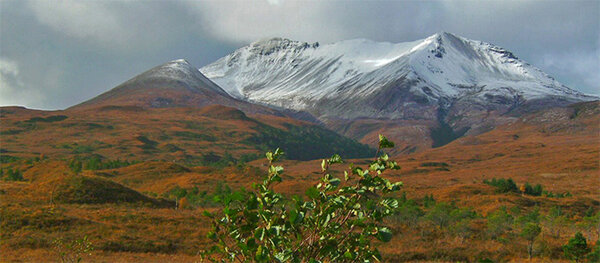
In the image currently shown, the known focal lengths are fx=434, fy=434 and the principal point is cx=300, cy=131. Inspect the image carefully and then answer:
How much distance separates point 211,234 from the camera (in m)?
3.20

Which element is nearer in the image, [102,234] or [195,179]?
[102,234]

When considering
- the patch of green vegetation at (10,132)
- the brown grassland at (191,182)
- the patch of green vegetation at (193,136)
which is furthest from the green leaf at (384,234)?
the patch of green vegetation at (10,132)

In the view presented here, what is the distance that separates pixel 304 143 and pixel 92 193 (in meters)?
129

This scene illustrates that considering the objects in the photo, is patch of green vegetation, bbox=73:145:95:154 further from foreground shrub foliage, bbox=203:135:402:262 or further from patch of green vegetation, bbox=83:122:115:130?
foreground shrub foliage, bbox=203:135:402:262

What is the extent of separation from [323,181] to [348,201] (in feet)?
0.81

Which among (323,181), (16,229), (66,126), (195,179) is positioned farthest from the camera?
(66,126)

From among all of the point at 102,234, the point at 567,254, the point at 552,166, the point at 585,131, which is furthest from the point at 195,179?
the point at 585,131

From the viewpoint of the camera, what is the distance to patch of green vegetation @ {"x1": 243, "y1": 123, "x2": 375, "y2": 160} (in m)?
148

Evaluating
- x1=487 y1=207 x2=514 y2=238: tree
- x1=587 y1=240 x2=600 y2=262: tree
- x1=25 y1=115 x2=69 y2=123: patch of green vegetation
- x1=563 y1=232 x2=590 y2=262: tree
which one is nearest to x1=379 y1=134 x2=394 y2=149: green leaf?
x1=587 y1=240 x2=600 y2=262: tree

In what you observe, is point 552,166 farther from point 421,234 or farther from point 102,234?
point 102,234

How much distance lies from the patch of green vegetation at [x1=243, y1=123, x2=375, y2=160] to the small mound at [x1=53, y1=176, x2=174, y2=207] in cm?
9961

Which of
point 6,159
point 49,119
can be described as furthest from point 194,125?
point 6,159

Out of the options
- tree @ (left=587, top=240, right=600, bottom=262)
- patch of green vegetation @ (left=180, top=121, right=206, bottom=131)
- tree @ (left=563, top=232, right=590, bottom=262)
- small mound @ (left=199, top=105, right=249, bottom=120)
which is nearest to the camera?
tree @ (left=587, top=240, right=600, bottom=262)

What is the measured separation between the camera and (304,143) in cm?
16200
